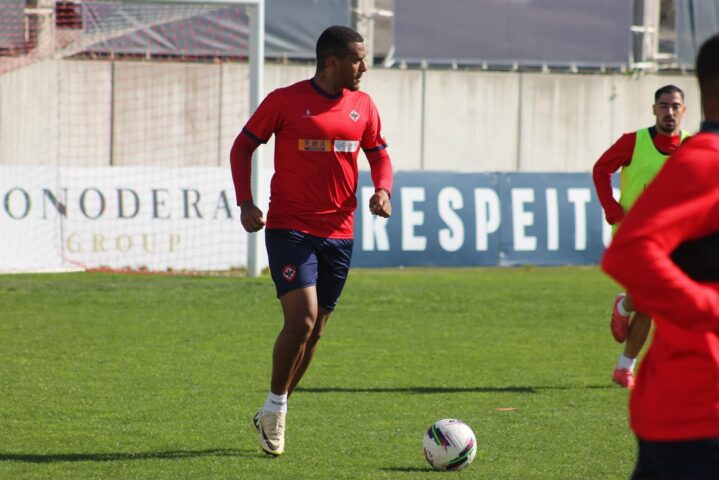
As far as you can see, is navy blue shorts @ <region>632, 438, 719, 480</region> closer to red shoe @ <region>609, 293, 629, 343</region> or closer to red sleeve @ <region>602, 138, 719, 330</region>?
red sleeve @ <region>602, 138, 719, 330</region>

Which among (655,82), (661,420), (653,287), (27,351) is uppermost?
(655,82)

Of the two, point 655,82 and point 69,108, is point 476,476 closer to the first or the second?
point 69,108

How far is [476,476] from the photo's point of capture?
5891 mm

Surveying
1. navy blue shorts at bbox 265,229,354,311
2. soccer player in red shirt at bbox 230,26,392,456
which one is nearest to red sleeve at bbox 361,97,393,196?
soccer player in red shirt at bbox 230,26,392,456

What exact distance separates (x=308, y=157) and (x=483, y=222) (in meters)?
11.5

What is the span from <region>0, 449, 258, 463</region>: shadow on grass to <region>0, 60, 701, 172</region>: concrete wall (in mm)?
13487

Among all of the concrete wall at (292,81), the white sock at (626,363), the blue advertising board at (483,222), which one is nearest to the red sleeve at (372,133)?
the white sock at (626,363)

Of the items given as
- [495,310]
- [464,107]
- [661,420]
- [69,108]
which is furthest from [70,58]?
[661,420]

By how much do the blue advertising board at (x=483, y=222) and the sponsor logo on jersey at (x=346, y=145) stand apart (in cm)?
1043

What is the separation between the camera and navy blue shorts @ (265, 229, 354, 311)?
629cm

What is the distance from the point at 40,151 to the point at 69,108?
2.83ft

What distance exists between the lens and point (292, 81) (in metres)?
20.2

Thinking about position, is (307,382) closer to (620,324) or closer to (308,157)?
(620,324)

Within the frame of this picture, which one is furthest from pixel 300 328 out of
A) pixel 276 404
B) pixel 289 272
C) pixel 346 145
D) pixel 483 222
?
pixel 483 222
